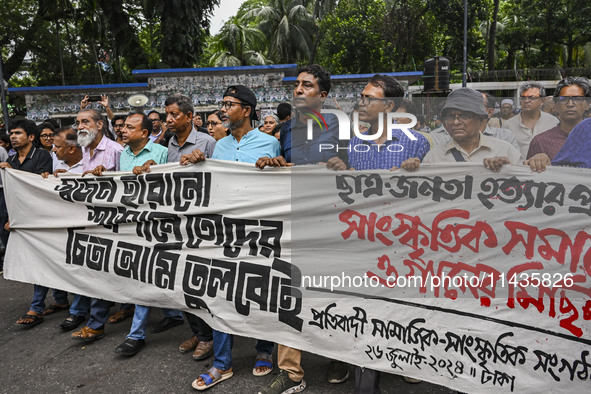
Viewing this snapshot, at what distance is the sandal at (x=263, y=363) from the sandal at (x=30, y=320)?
234cm

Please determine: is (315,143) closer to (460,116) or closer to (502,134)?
(460,116)

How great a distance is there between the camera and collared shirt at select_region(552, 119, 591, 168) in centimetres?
251

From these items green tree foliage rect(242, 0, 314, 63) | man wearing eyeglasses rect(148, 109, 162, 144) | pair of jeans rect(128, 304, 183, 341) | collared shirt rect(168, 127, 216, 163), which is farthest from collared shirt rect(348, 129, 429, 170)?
green tree foliage rect(242, 0, 314, 63)

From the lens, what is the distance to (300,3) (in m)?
31.8

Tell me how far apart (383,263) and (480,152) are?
2.86 feet

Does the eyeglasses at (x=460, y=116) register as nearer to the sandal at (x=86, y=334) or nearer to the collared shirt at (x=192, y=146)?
the collared shirt at (x=192, y=146)

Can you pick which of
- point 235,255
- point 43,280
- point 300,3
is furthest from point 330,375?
point 300,3

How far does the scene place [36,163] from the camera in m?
4.84

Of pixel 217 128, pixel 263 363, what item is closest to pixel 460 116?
pixel 263 363

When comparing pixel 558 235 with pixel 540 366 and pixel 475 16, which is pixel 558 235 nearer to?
pixel 540 366

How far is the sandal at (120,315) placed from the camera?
4.23m

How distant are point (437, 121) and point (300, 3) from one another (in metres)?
31.7

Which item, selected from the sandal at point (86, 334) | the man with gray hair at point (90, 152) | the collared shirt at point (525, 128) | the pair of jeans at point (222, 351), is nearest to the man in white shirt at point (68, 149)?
the man with gray hair at point (90, 152)

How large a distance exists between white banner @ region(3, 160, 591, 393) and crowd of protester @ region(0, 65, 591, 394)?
15 cm
